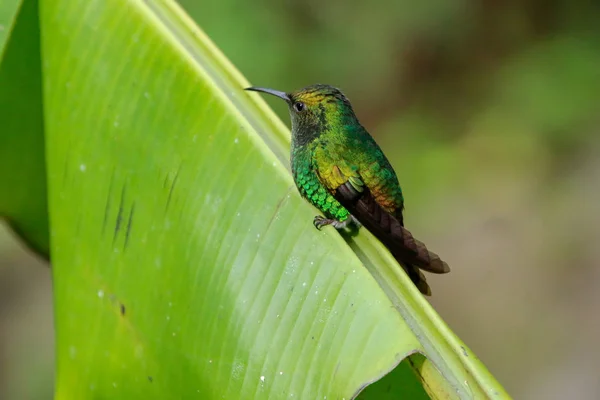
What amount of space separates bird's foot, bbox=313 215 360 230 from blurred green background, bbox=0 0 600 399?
3133 millimetres

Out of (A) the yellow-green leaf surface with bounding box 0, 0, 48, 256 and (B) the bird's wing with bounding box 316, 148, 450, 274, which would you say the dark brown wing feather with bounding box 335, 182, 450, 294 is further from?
(A) the yellow-green leaf surface with bounding box 0, 0, 48, 256

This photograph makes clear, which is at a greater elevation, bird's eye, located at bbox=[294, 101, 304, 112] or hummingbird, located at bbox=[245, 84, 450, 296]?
bird's eye, located at bbox=[294, 101, 304, 112]

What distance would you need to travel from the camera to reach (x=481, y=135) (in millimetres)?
5742

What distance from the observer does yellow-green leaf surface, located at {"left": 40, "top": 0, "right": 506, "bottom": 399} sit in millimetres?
1688

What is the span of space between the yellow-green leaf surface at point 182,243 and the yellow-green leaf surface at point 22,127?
0.20 ft

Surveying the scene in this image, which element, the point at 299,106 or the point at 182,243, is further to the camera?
the point at 299,106

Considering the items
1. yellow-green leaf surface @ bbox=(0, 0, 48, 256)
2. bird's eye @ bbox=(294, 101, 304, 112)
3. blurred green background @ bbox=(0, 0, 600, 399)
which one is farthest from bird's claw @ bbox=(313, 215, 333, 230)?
blurred green background @ bbox=(0, 0, 600, 399)

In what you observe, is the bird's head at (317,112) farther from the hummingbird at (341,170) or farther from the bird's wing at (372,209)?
the bird's wing at (372,209)

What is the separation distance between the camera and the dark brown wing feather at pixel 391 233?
6.26ft

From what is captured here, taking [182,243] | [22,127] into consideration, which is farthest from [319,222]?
[22,127]

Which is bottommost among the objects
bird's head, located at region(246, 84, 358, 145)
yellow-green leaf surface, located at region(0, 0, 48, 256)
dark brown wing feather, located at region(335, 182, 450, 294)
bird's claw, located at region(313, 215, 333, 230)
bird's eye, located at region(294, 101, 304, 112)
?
dark brown wing feather, located at region(335, 182, 450, 294)

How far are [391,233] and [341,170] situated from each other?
0.41 meters

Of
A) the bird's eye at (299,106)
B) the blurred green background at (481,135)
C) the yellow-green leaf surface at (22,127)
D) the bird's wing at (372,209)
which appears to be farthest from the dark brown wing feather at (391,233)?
the blurred green background at (481,135)

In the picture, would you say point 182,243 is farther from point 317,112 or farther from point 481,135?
point 481,135
